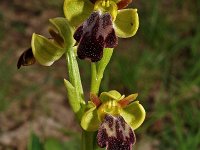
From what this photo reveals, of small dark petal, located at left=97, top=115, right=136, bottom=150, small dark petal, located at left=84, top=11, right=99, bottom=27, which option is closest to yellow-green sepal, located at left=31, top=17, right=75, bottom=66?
small dark petal, located at left=84, top=11, right=99, bottom=27

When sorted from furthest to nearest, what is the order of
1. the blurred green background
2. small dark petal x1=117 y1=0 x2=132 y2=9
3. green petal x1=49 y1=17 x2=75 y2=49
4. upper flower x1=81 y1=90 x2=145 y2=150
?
the blurred green background < green petal x1=49 y1=17 x2=75 y2=49 < small dark petal x1=117 y1=0 x2=132 y2=9 < upper flower x1=81 y1=90 x2=145 y2=150

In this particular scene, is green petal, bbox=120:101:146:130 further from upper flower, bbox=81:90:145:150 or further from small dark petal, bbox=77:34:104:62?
small dark petal, bbox=77:34:104:62

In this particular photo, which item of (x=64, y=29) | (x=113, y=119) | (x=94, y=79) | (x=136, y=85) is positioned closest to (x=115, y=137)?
(x=113, y=119)

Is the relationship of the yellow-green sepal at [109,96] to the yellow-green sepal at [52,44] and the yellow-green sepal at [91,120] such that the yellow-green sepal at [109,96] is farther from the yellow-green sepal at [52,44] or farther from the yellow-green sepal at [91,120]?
the yellow-green sepal at [52,44]

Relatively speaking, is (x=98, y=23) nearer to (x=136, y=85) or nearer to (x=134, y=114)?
(x=134, y=114)

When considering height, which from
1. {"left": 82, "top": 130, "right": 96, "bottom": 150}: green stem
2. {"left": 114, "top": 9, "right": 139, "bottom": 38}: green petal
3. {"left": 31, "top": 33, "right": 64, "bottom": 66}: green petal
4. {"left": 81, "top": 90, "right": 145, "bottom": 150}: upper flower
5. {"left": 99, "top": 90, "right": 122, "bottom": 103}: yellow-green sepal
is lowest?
{"left": 82, "top": 130, "right": 96, "bottom": 150}: green stem
